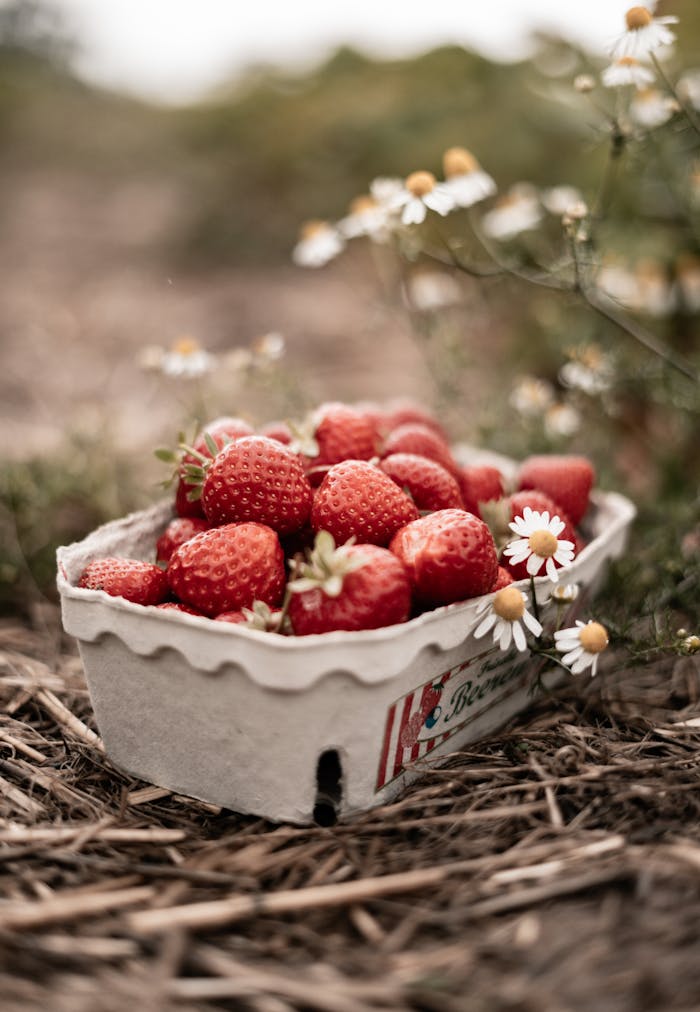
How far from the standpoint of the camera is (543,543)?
Result: 4.04 ft

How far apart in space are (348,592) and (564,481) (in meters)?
0.59

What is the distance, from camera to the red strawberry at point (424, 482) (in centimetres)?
135

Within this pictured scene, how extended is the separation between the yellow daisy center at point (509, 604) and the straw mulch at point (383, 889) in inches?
8.6

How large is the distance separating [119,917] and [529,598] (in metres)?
0.64

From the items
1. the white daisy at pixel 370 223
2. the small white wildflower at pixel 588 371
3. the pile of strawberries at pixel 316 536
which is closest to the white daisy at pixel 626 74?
the white daisy at pixel 370 223

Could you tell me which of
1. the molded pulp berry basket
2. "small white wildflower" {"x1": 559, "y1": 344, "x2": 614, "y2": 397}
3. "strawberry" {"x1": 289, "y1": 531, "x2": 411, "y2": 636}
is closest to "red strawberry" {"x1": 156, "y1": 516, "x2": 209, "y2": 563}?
the molded pulp berry basket

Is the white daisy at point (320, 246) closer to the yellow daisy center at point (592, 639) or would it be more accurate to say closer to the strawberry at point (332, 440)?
the strawberry at point (332, 440)

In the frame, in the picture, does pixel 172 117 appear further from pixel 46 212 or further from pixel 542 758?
pixel 542 758

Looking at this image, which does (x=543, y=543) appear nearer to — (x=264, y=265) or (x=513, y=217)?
(x=513, y=217)

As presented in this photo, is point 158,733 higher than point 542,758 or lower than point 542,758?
Answer: higher

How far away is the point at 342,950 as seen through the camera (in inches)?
37.2

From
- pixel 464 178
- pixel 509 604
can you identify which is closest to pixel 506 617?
pixel 509 604

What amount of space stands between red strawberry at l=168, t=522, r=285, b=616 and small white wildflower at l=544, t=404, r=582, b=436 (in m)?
0.97

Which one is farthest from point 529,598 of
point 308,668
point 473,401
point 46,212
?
point 46,212
